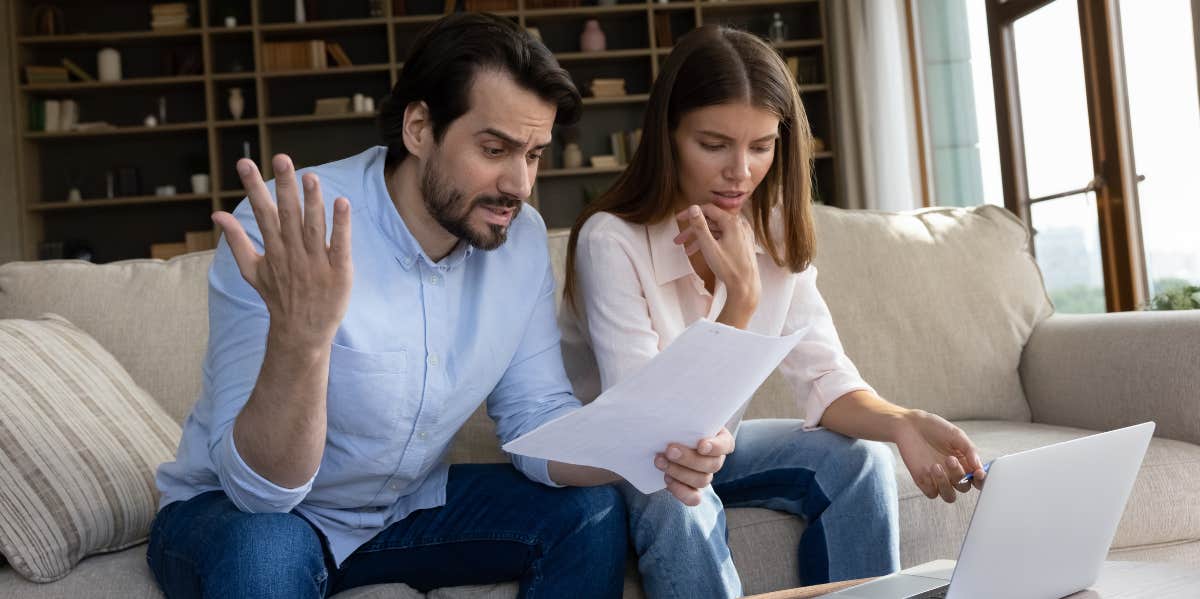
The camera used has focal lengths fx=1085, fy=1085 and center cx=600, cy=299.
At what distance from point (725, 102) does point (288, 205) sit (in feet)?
2.61

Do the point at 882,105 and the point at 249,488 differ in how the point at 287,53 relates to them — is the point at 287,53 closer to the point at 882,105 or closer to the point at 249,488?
the point at 882,105

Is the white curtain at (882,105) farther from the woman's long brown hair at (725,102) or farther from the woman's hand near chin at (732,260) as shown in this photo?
the woman's hand near chin at (732,260)

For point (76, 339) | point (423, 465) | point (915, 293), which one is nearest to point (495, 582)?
point (423, 465)

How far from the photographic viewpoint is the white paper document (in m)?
0.95

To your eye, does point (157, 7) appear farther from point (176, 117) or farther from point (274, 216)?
point (274, 216)

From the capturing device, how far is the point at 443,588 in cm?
139

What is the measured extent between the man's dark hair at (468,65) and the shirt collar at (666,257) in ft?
0.81

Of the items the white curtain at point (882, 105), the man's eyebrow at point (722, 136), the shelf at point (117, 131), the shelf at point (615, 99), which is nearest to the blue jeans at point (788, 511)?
the man's eyebrow at point (722, 136)

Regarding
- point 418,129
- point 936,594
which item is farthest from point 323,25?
point 936,594

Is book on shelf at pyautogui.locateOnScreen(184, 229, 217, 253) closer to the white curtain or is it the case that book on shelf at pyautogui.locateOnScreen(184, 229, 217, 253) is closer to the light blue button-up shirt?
the white curtain

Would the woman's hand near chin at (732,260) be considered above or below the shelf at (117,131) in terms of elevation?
below

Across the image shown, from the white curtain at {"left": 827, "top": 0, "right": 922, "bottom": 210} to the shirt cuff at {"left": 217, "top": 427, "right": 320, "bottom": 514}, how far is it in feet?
13.9

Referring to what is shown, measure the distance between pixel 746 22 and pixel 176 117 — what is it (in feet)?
10.2

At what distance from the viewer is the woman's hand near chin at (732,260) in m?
1.45
